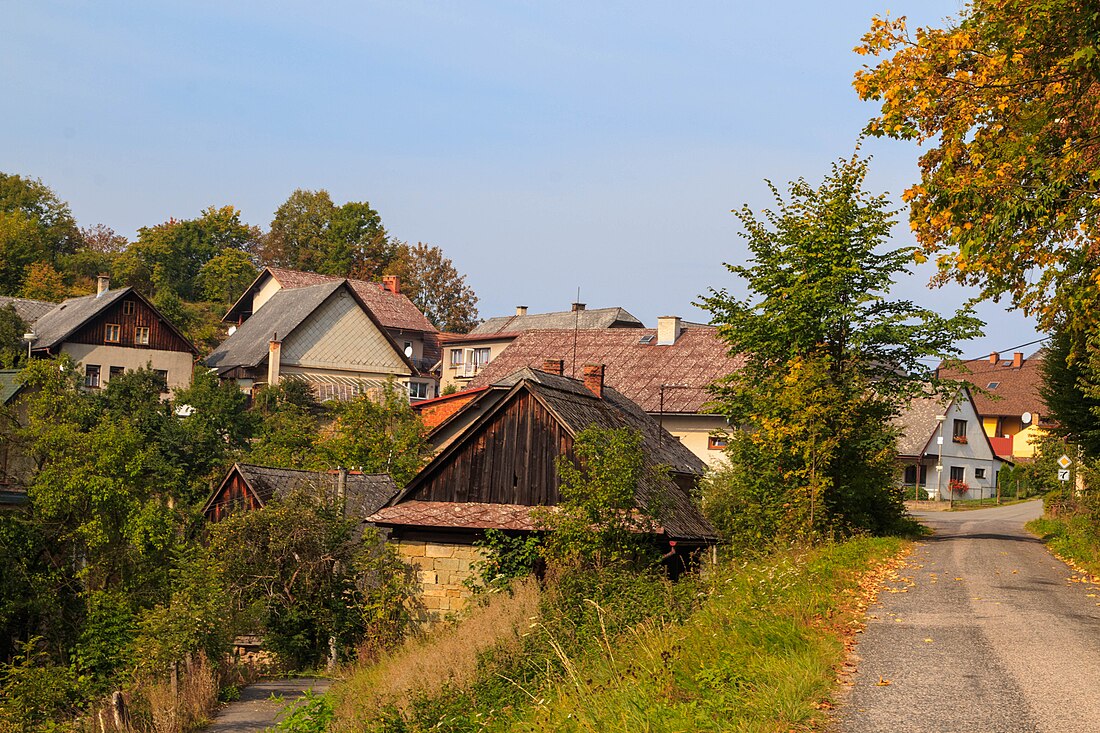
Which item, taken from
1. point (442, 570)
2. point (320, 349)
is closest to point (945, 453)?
point (320, 349)

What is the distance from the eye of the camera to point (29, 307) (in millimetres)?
70438

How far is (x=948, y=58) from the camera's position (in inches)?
658

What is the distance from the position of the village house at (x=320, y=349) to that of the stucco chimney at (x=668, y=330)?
15038 millimetres

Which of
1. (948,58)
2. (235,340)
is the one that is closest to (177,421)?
(235,340)

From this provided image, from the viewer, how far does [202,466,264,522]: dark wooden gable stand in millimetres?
35781

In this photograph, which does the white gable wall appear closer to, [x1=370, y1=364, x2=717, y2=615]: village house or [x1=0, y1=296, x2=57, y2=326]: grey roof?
Answer: [x1=0, y1=296, x2=57, y2=326]: grey roof

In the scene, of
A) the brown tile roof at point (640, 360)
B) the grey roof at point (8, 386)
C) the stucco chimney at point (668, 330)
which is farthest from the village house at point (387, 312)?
the grey roof at point (8, 386)

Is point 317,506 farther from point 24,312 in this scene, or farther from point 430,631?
point 24,312

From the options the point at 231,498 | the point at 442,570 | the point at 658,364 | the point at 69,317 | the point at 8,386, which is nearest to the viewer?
the point at 442,570

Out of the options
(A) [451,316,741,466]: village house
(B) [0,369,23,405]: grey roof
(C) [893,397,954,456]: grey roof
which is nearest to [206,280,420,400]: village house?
(A) [451,316,741,466]: village house

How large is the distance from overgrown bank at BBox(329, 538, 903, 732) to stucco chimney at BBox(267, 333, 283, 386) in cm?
4268

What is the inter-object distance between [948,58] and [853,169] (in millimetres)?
13255

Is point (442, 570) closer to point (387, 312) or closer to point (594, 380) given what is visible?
point (594, 380)

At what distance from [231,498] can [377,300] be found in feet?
124
